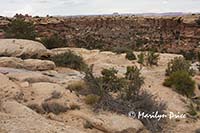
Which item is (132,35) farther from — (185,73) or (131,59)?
(185,73)

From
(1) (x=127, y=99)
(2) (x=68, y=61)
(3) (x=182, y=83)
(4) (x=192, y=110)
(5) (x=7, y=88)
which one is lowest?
(4) (x=192, y=110)

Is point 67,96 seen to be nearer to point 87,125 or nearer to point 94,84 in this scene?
point 94,84

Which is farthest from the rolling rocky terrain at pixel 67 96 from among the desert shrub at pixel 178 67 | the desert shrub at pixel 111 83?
the desert shrub at pixel 178 67

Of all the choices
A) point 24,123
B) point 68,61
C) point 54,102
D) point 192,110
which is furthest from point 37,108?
point 68,61

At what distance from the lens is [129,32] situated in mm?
47250

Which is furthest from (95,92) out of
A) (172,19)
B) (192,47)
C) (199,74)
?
(172,19)

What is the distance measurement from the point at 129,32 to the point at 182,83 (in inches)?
1208

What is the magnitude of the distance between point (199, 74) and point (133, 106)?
26.9 ft

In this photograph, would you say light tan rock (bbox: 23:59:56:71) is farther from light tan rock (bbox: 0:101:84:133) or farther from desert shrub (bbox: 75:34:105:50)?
desert shrub (bbox: 75:34:105:50)

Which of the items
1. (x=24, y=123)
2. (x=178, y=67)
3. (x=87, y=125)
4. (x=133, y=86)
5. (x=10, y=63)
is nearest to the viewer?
(x=24, y=123)

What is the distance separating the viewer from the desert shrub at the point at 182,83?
663 inches

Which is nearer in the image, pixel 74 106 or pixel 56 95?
pixel 74 106

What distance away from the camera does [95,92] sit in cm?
1441

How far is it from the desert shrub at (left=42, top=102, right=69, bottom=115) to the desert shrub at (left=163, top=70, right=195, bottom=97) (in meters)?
5.99
